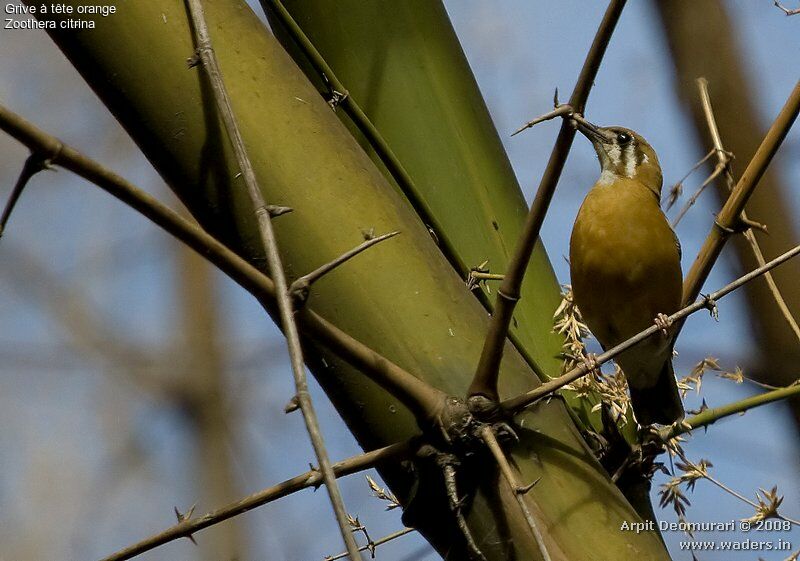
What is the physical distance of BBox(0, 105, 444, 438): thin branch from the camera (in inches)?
52.9

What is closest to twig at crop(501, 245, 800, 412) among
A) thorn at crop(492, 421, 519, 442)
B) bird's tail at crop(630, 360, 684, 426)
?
thorn at crop(492, 421, 519, 442)

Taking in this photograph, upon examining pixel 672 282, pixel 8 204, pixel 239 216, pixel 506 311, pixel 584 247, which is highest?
pixel 8 204

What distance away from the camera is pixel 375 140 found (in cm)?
233

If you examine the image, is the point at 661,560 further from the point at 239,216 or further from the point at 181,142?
the point at 181,142

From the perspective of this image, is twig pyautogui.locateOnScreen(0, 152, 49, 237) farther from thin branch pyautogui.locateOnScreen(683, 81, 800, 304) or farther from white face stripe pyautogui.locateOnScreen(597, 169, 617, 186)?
white face stripe pyautogui.locateOnScreen(597, 169, 617, 186)

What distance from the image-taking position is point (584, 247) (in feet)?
14.5

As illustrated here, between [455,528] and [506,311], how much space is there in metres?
0.42

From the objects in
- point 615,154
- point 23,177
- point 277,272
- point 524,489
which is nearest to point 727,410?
point 524,489

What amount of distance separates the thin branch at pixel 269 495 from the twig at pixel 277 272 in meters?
0.26

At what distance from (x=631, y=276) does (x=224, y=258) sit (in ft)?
10.3

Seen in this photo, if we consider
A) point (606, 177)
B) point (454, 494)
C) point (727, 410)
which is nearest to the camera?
point (454, 494)

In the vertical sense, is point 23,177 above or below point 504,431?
above

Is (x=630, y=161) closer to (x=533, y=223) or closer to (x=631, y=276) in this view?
(x=631, y=276)

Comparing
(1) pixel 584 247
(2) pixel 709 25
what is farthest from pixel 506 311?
(2) pixel 709 25
